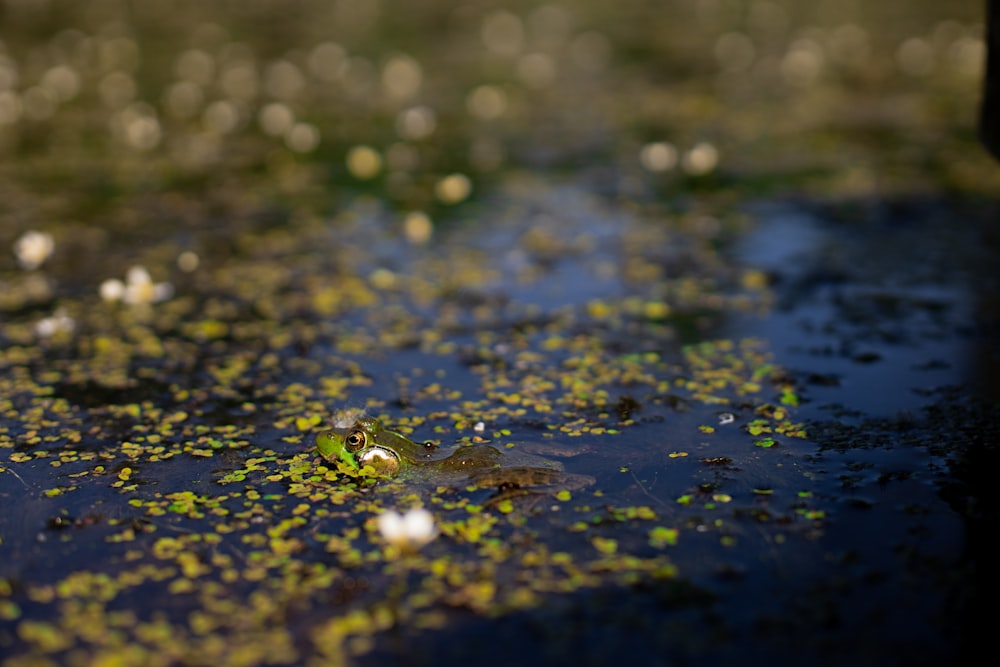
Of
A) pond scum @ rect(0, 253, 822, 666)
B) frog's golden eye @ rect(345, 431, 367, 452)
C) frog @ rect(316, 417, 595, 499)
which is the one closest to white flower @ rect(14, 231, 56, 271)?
pond scum @ rect(0, 253, 822, 666)

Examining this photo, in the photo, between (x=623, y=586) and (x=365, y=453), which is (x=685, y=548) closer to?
(x=623, y=586)

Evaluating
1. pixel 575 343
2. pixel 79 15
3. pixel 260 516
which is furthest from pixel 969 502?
pixel 79 15

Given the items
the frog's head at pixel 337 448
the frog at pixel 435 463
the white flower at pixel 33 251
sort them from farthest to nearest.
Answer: the white flower at pixel 33 251
the frog's head at pixel 337 448
the frog at pixel 435 463

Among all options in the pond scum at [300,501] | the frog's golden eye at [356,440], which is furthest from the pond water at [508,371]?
the frog's golden eye at [356,440]

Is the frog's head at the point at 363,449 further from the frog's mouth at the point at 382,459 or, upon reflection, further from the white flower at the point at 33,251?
the white flower at the point at 33,251

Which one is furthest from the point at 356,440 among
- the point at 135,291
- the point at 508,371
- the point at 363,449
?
the point at 135,291

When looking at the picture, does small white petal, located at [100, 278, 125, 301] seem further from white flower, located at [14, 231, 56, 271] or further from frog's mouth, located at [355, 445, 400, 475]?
frog's mouth, located at [355, 445, 400, 475]
